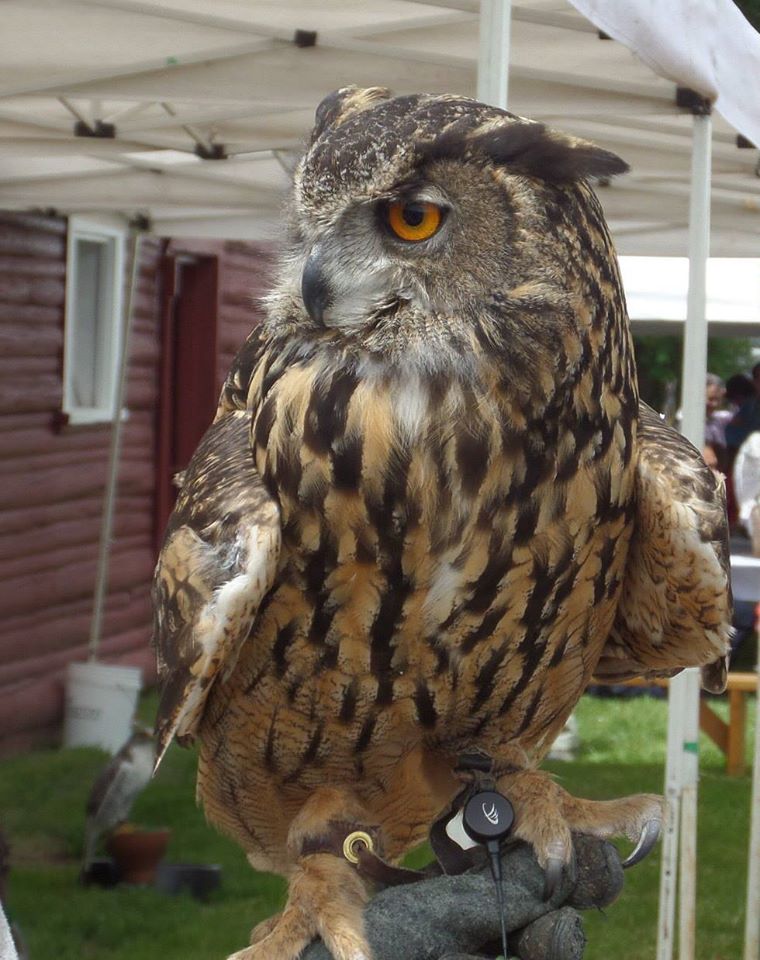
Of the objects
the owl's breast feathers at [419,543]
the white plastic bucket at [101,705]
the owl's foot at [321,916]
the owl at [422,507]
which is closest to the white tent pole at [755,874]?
the owl at [422,507]

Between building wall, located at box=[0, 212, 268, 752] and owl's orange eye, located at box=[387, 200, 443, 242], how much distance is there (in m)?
6.73

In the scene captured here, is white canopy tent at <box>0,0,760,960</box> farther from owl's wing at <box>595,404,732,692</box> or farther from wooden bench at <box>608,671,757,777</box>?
wooden bench at <box>608,671,757,777</box>

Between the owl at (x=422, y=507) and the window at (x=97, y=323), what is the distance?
741 centimetres

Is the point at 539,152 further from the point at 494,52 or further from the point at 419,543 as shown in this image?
the point at 494,52

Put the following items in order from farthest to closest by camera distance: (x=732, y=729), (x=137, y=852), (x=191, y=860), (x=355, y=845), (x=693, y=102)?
1. (x=732, y=729)
2. (x=191, y=860)
3. (x=137, y=852)
4. (x=693, y=102)
5. (x=355, y=845)

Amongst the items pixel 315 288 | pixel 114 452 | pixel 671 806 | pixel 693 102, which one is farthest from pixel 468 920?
pixel 114 452

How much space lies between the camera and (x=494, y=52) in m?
3.04

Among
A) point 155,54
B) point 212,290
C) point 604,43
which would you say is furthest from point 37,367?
point 604,43

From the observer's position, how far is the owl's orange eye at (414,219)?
207 centimetres

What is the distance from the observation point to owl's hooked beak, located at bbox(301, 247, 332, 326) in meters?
2.08

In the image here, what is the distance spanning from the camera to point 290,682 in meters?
2.32

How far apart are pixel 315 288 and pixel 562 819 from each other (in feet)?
3.24

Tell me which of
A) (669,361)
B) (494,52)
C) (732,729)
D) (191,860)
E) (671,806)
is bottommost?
(191,860)

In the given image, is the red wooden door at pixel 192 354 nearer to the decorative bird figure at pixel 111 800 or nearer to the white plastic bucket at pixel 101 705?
the white plastic bucket at pixel 101 705
